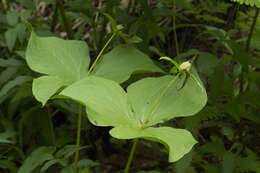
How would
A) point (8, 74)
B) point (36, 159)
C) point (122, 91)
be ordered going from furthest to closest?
point (8, 74) < point (36, 159) < point (122, 91)

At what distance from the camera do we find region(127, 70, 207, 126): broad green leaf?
87 cm

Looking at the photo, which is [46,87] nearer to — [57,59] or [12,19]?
[57,59]

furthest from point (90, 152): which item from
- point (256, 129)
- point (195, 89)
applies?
point (195, 89)

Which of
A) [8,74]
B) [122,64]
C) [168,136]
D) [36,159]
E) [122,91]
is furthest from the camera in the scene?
[8,74]

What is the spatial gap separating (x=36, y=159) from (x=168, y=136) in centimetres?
66

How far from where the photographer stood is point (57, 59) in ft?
3.43

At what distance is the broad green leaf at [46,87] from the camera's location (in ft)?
2.90

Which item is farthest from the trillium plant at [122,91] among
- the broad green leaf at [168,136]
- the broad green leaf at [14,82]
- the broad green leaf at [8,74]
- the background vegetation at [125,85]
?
the broad green leaf at [8,74]

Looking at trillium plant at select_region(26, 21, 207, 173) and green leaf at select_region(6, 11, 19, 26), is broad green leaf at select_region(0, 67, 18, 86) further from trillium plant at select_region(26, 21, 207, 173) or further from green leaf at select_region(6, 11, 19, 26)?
trillium plant at select_region(26, 21, 207, 173)

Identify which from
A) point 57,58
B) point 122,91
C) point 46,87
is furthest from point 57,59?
point 122,91

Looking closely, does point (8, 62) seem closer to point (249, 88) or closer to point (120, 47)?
point (120, 47)

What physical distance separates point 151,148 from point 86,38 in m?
0.93

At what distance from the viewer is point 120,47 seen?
108 centimetres

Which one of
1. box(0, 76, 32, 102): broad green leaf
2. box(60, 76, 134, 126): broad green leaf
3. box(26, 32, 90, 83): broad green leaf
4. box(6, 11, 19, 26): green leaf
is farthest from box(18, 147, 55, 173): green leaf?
box(6, 11, 19, 26): green leaf
